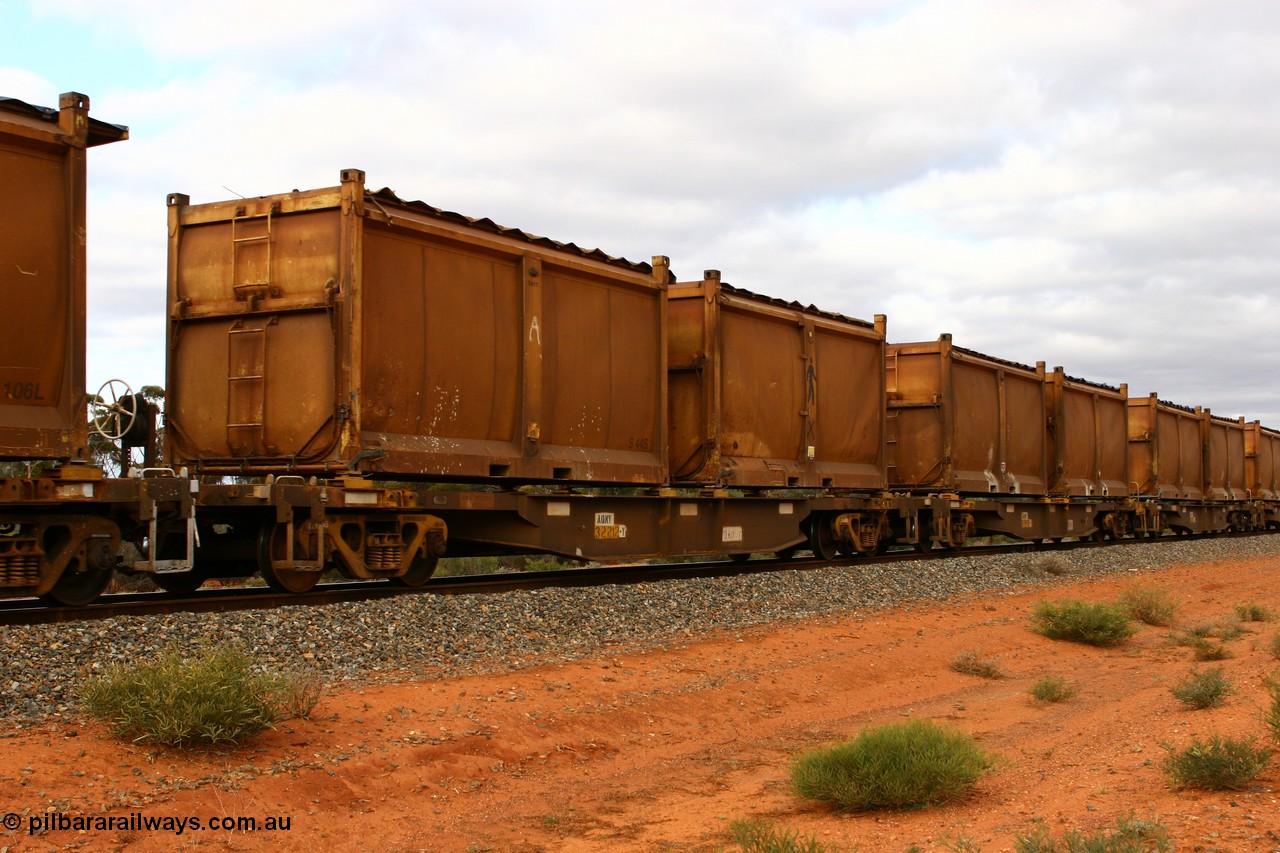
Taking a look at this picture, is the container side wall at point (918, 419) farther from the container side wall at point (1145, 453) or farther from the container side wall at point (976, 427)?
the container side wall at point (1145, 453)

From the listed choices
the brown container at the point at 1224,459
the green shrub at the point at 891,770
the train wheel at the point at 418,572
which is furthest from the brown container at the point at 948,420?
the brown container at the point at 1224,459

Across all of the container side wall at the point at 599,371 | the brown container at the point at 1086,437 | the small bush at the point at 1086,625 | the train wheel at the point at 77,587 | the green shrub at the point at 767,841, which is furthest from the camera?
the brown container at the point at 1086,437

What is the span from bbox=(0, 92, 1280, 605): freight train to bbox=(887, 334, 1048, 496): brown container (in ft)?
8.23

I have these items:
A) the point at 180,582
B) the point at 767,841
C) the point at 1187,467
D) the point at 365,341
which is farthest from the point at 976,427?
the point at 767,841

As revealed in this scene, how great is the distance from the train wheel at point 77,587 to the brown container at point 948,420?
1527 centimetres

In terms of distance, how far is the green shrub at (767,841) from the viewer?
5004 mm

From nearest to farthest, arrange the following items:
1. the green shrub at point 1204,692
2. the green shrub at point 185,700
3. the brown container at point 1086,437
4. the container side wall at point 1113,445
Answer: the green shrub at point 185,700 < the green shrub at point 1204,692 < the brown container at point 1086,437 < the container side wall at point 1113,445

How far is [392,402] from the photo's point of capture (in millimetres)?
10805

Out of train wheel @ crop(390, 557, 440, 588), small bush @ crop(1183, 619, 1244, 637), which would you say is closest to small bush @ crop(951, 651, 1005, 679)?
small bush @ crop(1183, 619, 1244, 637)

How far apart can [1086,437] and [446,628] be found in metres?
22.6

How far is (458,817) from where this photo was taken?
20.5ft

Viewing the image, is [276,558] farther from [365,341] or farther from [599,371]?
[599,371]

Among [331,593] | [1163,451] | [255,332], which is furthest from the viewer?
[1163,451]

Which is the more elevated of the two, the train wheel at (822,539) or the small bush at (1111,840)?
the train wheel at (822,539)
